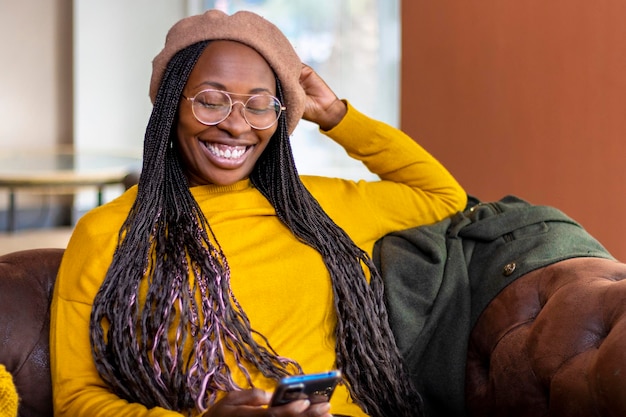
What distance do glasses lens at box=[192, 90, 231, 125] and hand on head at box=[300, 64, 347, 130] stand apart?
13.8 inches

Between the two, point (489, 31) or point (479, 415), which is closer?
point (479, 415)

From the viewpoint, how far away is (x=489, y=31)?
3117 millimetres

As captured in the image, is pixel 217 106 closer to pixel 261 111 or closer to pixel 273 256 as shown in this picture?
pixel 261 111

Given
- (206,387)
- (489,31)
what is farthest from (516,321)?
(489,31)

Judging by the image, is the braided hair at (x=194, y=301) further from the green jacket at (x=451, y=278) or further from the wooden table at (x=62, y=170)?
the wooden table at (x=62, y=170)

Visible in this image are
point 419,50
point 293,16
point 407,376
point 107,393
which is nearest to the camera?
point 107,393

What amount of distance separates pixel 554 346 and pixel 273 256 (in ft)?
1.93

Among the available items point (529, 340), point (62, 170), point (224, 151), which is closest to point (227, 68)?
point (224, 151)

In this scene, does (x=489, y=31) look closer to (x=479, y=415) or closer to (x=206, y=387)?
(x=479, y=415)

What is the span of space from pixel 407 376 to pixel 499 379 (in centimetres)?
22

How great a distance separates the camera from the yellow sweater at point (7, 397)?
1667mm

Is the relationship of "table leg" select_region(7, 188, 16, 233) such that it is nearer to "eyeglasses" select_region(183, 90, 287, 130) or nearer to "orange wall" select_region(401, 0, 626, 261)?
"orange wall" select_region(401, 0, 626, 261)

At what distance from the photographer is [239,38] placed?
6.26 feet

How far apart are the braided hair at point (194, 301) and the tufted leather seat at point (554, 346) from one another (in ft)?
0.63
